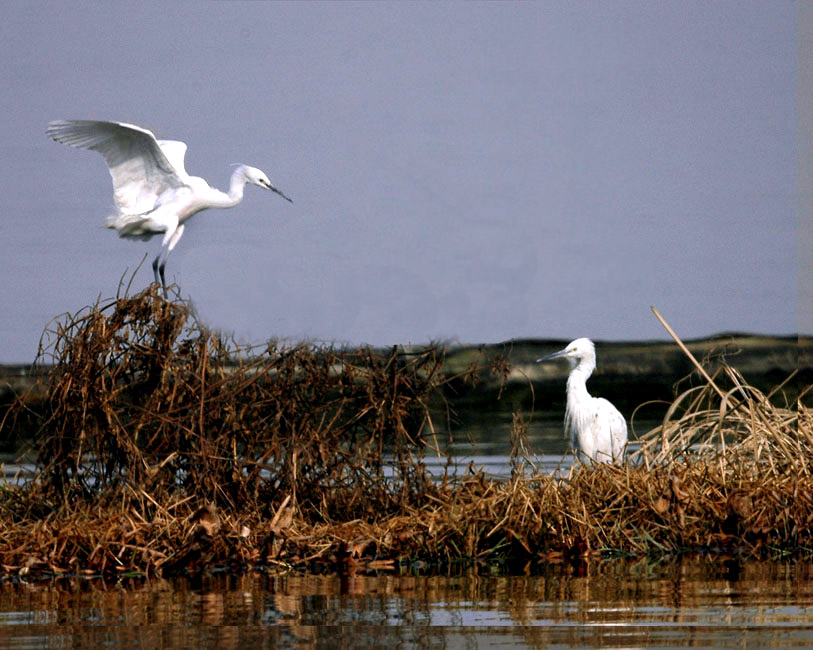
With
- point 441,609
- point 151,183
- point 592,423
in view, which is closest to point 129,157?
point 151,183

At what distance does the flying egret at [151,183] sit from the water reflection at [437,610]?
7.73 m

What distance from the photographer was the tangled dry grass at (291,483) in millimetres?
6520

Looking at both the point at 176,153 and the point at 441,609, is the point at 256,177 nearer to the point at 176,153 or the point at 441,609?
the point at 176,153

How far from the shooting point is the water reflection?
174 inches

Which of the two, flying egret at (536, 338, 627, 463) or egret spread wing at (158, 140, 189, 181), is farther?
egret spread wing at (158, 140, 189, 181)

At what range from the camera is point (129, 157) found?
542 inches

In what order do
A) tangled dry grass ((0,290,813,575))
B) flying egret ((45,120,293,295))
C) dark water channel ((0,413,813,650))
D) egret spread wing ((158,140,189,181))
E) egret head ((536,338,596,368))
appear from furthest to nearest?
egret spread wing ((158,140,189,181)), flying egret ((45,120,293,295)), egret head ((536,338,596,368)), tangled dry grass ((0,290,813,575)), dark water channel ((0,413,813,650))

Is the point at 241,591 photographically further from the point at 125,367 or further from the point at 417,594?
the point at 125,367

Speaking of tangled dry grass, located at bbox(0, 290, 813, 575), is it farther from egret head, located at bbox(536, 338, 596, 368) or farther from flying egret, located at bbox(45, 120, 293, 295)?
flying egret, located at bbox(45, 120, 293, 295)

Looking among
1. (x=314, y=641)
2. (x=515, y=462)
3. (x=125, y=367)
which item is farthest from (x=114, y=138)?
(x=314, y=641)

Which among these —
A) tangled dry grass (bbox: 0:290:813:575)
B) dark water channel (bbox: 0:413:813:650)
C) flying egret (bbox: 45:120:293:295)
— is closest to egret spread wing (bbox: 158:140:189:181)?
flying egret (bbox: 45:120:293:295)

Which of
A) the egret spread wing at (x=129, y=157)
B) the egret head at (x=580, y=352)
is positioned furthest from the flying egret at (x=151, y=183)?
the egret head at (x=580, y=352)

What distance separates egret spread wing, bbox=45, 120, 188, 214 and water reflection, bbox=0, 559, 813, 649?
722cm

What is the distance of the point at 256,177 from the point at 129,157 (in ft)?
6.51
